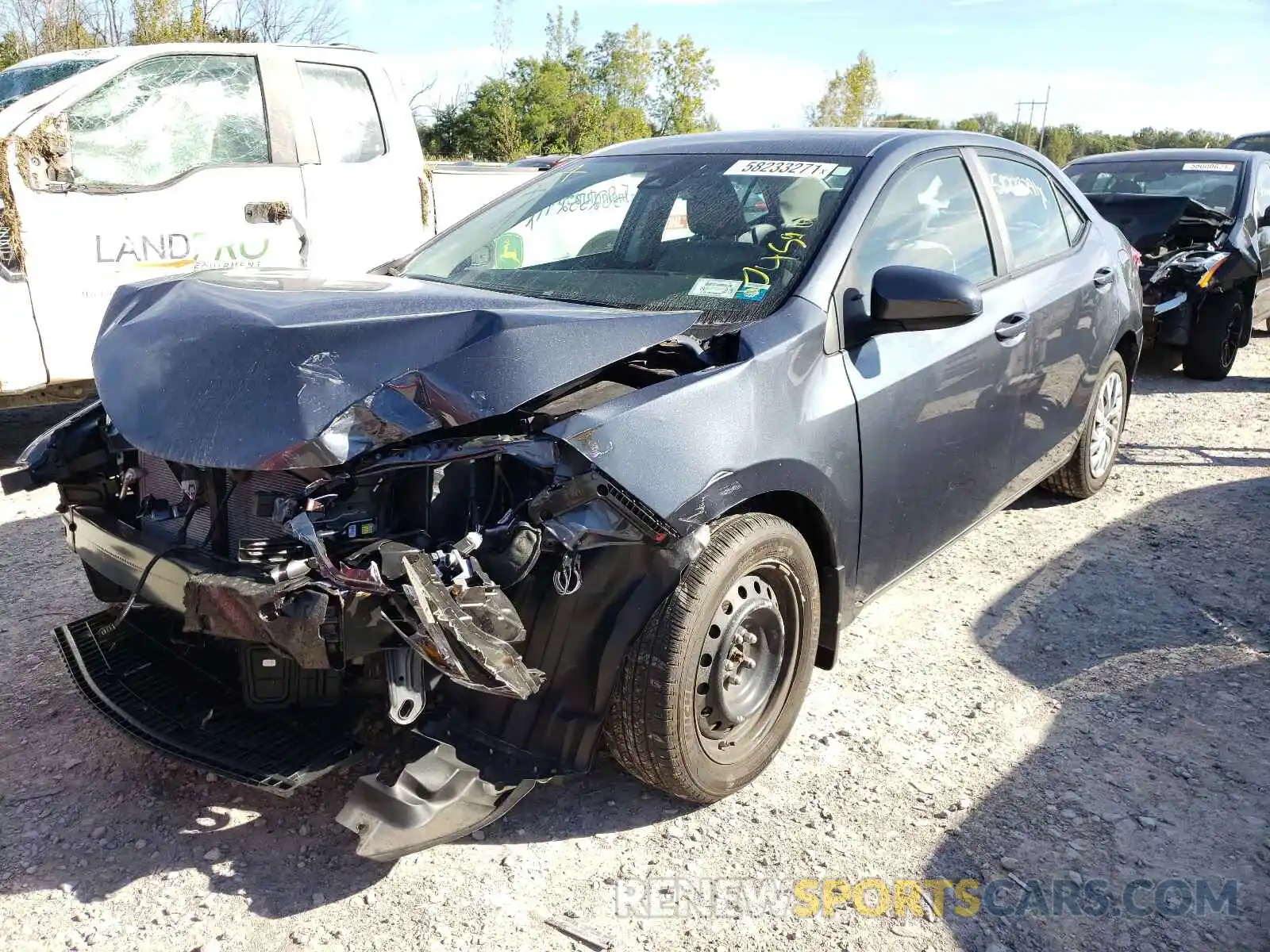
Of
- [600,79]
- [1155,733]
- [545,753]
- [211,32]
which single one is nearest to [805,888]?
[545,753]

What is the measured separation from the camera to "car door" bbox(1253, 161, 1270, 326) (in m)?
8.46

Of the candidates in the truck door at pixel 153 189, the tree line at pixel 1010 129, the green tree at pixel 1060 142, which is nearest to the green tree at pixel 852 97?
the tree line at pixel 1010 129

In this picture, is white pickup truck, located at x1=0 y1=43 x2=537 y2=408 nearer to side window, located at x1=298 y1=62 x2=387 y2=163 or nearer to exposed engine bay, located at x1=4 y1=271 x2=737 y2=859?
side window, located at x1=298 y1=62 x2=387 y2=163

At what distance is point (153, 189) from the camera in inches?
225

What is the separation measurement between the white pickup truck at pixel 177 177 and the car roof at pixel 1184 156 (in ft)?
20.2

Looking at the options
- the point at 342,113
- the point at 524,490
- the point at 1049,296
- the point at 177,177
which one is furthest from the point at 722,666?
the point at 342,113

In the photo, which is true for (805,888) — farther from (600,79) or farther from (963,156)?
(600,79)

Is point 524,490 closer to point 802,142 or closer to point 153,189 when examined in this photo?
point 802,142

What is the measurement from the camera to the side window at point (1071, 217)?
15.0ft

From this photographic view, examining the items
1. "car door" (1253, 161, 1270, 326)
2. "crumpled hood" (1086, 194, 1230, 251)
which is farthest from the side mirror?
"car door" (1253, 161, 1270, 326)

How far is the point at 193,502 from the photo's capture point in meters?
2.65

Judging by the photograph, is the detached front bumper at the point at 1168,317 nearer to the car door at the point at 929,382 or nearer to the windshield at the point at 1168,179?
the windshield at the point at 1168,179

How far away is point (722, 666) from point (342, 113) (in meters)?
5.27

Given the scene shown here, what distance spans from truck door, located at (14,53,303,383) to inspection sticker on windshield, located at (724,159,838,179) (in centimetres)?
367
